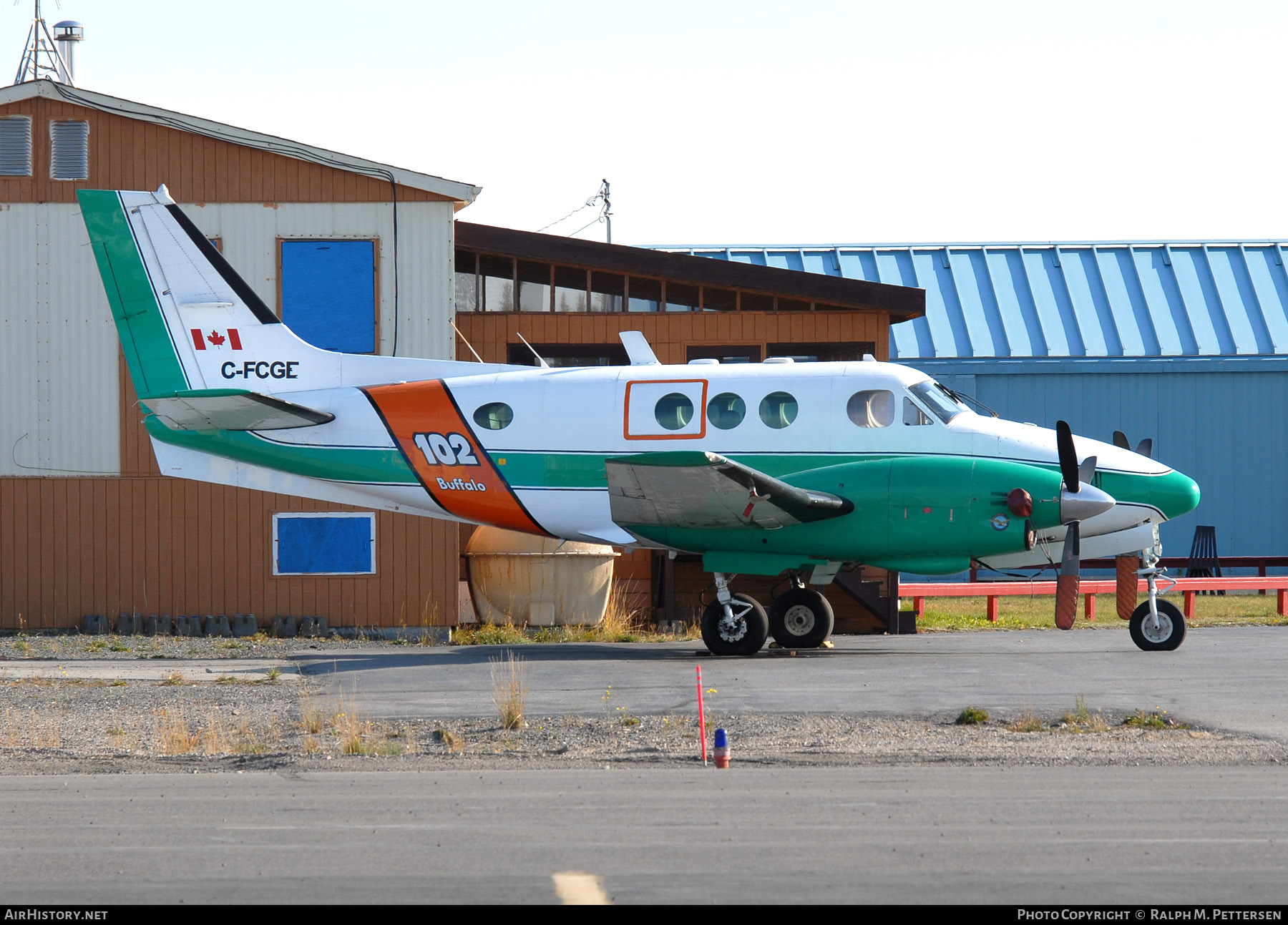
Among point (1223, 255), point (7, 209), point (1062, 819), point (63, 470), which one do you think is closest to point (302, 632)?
point (63, 470)

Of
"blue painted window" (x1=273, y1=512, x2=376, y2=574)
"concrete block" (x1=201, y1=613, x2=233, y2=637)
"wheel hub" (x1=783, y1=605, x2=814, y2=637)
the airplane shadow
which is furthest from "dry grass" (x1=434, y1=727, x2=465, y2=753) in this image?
"concrete block" (x1=201, y1=613, x2=233, y2=637)

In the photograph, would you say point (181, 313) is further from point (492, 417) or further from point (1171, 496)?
point (1171, 496)

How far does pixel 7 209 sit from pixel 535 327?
321 inches

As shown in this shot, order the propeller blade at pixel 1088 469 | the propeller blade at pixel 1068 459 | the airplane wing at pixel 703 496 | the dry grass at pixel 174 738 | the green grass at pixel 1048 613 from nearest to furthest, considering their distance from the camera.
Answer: the dry grass at pixel 174 738 → the airplane wing at pixel 703 496 → the propeller blade at pixel 1068 459 → the propeller blade at pixel 1088 469 → the green grass at pixel 1048 613

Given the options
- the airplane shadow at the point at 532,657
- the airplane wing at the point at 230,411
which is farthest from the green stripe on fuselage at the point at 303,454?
the airplane shadow at the point at 532,657

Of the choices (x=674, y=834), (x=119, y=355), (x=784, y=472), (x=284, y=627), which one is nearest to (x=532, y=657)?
(x=784, y=472)

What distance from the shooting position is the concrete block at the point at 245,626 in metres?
19.3

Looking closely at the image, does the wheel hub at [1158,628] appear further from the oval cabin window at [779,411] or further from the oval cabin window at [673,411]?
the oval cabin window at [673,411]

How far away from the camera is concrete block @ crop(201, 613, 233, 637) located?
63.3 ft

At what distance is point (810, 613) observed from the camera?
55.6 feet

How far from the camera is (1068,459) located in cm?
1498

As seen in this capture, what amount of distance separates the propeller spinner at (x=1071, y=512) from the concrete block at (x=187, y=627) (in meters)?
12.2

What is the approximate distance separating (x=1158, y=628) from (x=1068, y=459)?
2668 millimetres

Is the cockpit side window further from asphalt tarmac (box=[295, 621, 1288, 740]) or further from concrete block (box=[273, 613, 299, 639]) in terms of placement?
concrete block (box=[273, 613, 299, 639])
